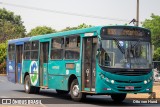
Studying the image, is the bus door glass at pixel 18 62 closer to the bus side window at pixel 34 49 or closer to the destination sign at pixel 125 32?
the bus side window at pixel 34 49

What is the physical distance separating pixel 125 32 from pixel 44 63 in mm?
6178

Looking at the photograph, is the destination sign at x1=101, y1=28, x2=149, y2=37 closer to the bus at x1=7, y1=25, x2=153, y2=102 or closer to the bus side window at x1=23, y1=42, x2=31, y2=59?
the bus at x1=7, y1=25, x2=153, y2=102

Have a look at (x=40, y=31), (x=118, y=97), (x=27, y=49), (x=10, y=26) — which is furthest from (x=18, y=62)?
(x=40, y=31)

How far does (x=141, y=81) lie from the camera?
60.8ft

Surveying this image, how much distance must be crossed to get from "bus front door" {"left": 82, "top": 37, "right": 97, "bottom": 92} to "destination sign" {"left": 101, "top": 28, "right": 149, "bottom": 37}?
585 mm

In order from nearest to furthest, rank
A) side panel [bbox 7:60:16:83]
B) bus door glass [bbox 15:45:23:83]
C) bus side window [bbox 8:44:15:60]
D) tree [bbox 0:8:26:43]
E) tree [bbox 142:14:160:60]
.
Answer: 1. bus door glass [bbox 15:45:23:83]
2. side panel [bbox 7:60:16:83]
3. bus side window [bbox 8:44:15:60]
4. tree [bbox 142:14:160:60]
5. tree [bbox 0:8:26:43]

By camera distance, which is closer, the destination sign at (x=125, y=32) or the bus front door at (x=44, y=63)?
the destination sign at (x=125, y=32)

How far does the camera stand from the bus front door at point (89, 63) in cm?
1870

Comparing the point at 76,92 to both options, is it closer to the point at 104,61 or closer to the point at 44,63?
the point at 104,61

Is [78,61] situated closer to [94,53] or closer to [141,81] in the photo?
[94,53]

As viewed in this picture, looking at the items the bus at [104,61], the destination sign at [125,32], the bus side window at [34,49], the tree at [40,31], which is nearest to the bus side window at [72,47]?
the bus at [104,61]

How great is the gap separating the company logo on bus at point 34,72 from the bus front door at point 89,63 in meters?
5.84

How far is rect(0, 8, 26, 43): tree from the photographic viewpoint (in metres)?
94.2

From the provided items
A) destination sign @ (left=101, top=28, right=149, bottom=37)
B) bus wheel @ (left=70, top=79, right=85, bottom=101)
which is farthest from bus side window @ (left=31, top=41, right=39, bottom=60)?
destination sign @ (left=101, top=28, right=149, bottom=37)
